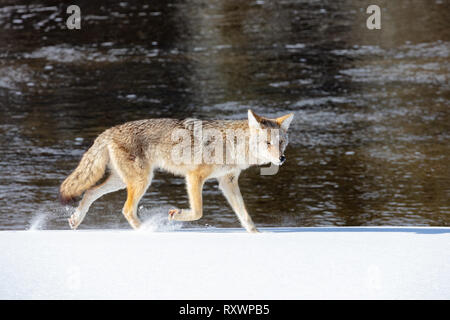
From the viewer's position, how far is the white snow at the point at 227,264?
3875 millimetres

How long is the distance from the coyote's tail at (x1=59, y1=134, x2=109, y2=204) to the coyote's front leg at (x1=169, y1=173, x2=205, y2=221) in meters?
0.69

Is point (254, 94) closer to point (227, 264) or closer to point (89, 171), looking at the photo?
point (89, 171)

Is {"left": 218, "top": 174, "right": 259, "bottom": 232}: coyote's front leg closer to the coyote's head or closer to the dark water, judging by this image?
the coyote's head

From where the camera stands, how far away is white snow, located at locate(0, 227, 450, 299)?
388cm

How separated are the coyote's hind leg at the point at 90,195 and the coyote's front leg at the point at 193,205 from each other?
0.60m

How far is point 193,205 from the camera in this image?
528cm

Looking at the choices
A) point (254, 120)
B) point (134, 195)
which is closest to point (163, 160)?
point (134, 195)

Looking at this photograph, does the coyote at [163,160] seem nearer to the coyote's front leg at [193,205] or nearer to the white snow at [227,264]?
the coyote's front leg at [193,205]

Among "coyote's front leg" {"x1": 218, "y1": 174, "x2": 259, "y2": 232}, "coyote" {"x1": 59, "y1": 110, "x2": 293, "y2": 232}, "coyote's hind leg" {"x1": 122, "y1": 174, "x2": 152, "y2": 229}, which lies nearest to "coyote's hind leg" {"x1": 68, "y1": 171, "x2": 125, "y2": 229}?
"coyote" {"x1": 59, "y1": 110, "x2": 293, "y2": 232}

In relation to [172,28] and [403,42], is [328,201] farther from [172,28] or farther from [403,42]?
[172,28]

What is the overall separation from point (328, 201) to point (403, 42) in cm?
710

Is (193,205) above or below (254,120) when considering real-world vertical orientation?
below

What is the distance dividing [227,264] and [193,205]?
3.19 feet

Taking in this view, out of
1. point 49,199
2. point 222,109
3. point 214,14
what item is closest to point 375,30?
point 214,14
